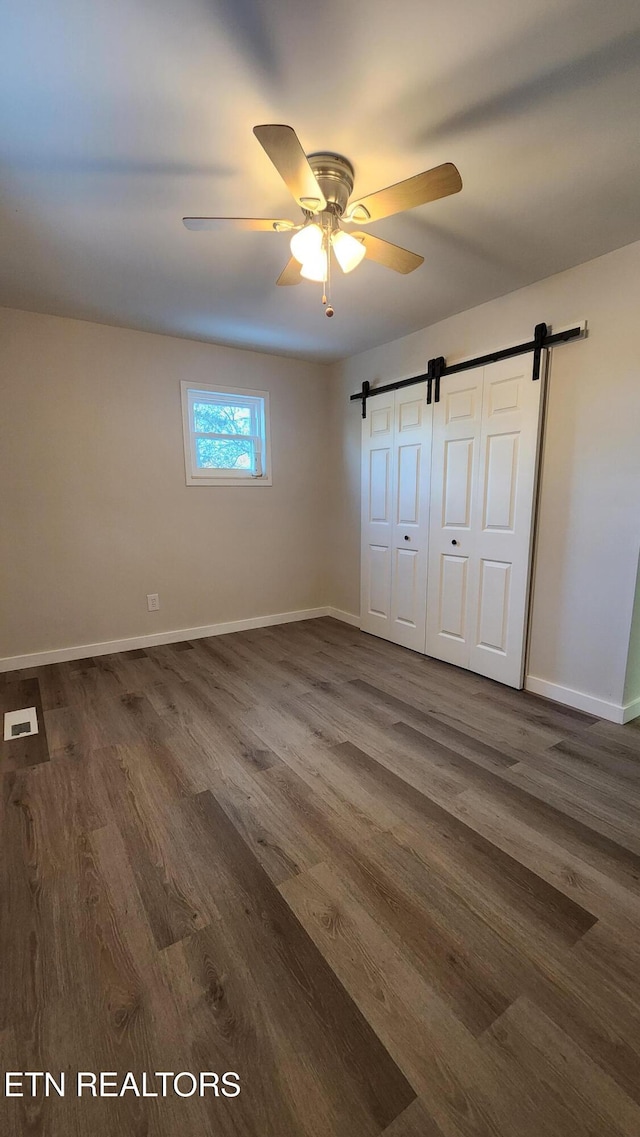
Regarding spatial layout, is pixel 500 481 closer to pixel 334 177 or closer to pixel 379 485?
pixel 379 485

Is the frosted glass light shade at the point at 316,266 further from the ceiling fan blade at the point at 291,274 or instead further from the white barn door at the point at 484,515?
the white barn door at the point at 484,515

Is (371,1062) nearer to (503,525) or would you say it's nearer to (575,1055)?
(575,1055)

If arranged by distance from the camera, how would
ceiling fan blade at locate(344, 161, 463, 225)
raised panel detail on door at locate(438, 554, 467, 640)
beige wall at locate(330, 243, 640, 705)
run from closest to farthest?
ceiling fan blade at locate(344, 161, 463, 225)
beige wall at locate(330, 243, 640, 705)
raised panel detail on door at locate(438, 554, 467, 640)

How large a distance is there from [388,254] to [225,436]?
2.33 m

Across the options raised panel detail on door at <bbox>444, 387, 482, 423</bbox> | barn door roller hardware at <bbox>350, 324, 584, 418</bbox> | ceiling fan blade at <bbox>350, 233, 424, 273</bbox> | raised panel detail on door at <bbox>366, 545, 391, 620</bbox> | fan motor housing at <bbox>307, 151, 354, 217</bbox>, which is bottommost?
raised panel detail on door at <bbox>366, 545, 391, 620</bbox>

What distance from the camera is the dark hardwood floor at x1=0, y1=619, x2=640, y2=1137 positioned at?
91cm

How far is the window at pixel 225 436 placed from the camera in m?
3.63

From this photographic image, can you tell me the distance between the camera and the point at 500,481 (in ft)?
9.15

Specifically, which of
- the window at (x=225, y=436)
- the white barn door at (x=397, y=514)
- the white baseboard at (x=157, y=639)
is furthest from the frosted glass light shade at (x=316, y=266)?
the white baseboard at (x=157, y=639)

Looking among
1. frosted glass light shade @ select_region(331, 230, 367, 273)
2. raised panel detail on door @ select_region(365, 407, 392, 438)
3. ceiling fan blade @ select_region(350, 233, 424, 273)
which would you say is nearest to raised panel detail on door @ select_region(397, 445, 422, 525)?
raised panel detail on door @ select_region(365, 407, 392, 438)

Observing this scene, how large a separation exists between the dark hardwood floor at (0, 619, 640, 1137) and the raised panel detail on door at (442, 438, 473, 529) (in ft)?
4.66

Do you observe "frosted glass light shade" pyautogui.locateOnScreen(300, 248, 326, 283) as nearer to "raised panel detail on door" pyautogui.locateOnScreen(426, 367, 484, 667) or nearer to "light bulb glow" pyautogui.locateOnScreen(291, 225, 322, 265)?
"light bulb glow" pyautogui.locateOnScreen(291, 225, 322, 265)

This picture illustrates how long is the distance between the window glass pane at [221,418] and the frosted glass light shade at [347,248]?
2.25 meters

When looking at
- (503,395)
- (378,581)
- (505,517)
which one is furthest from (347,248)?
(378,581)
